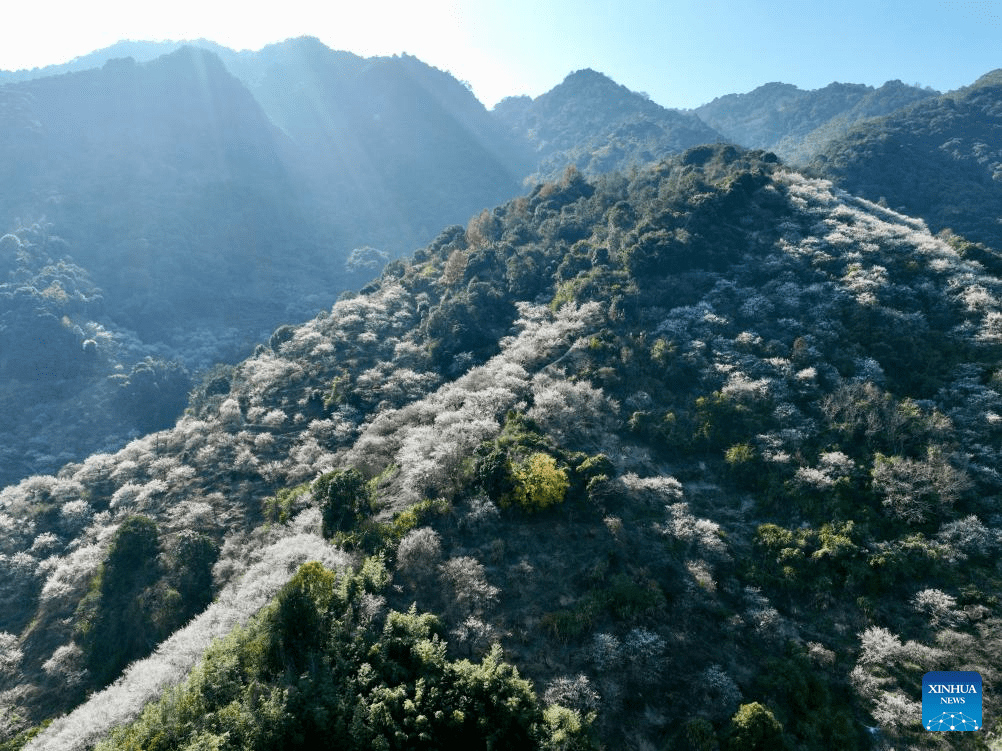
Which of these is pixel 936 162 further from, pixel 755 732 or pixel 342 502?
Result: pixel 342 502

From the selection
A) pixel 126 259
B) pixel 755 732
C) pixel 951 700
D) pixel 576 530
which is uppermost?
pixel 126 259

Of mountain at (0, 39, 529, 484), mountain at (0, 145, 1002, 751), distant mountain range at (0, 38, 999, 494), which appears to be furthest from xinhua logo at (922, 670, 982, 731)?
mountain at (0, 39, 529, 484)

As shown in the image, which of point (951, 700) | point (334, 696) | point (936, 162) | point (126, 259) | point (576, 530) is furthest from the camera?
point (126, 259)

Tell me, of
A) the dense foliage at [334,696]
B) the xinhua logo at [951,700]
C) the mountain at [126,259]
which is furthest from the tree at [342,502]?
the mountain at [126,259]

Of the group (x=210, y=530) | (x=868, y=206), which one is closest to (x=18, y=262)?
(x=210, y=530)

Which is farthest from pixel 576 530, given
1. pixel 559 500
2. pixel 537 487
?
pixel 537 487
